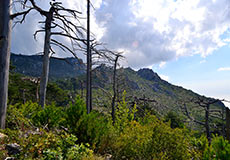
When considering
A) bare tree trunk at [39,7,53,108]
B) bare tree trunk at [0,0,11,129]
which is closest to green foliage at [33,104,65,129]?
bare tree trunk at [39,7,53,108]

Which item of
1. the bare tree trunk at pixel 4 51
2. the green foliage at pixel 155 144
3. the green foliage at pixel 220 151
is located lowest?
the green foliage at pixel 155 144

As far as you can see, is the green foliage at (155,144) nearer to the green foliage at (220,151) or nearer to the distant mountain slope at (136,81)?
the green foliage at (220,151)

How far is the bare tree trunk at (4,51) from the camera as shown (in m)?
5.61

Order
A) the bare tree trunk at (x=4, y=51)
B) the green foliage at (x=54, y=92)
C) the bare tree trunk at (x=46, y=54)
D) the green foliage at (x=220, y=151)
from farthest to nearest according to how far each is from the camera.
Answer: the green foliage at (x=54, y=92) → the bare tree trunk at (x=46, y=54) → the bare tree trunk at (x=4, y=51) → the green foliage at (x=220, y=151)

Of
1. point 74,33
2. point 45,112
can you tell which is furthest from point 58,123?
point 74,33

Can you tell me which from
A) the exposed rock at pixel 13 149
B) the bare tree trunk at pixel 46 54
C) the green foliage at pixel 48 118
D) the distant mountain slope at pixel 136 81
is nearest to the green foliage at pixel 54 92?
the distant mountain slope at pixel 136 81

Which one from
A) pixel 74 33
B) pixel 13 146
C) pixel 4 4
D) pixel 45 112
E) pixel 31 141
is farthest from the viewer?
pixel 74 33

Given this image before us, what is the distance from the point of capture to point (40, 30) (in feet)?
26.6

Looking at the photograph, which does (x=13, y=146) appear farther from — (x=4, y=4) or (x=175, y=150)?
(x=4, y=4)

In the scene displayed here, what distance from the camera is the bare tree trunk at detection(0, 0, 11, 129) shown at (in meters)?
5.61

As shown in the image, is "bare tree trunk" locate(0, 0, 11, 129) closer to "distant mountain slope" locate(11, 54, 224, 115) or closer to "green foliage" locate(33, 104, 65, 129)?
"green foliage" locate(33, 104, 65, 129)

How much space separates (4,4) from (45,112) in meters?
3.96

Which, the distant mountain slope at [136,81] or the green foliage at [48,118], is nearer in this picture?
the green foliage at [48,118]

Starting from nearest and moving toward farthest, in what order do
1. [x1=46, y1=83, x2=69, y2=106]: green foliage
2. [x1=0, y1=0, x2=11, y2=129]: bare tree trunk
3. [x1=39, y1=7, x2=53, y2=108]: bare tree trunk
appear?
[x1=0, y1=0, x2=11, y2=129]: bare tree trunk < [x1=39, y1=7, x2=53, y2=108]: bare tree trunk < [x1=46, y1=83, x2=69, y2=106]: green foliage
